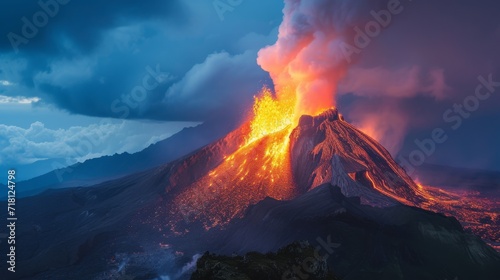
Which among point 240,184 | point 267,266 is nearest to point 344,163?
point 240,184

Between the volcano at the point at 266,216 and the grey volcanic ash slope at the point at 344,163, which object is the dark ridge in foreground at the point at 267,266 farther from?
the grey volcanic ash slope at the point at 344,163

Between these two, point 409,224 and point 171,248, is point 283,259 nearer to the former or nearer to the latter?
point 409,224

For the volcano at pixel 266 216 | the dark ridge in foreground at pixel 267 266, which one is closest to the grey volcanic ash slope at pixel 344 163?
the volcano at pixel 266 216

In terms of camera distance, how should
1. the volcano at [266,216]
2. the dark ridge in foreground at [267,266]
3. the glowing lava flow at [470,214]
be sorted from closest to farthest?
the dark ridge in foreground at [267,266], the volcano at [266,216], the glowing lava flow at [470,214]

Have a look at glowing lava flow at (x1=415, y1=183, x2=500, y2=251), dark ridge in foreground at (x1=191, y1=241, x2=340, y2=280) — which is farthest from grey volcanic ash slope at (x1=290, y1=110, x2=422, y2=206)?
dark ridge in foreground at (x1=191, y1=241, x2=340, y2=280)

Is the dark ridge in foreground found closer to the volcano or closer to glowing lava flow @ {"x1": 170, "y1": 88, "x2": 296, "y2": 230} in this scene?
the volcano

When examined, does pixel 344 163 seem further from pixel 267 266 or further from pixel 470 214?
pixel 267 266

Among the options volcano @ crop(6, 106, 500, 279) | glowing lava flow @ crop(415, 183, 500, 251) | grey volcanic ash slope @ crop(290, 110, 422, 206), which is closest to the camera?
volcano @ crop(6, 106, 500, 279)

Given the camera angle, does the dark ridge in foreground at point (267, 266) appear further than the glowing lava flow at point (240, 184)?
No

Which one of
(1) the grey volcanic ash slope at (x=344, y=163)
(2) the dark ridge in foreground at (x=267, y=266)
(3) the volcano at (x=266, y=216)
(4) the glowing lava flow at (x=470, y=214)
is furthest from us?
(1) the grey volcanic ash slope at (x=344, y=163)

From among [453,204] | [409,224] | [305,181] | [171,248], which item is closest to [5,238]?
[171,248]

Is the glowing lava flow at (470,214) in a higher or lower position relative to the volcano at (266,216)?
lower

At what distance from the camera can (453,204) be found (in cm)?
11019

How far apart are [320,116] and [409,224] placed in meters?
67.4
